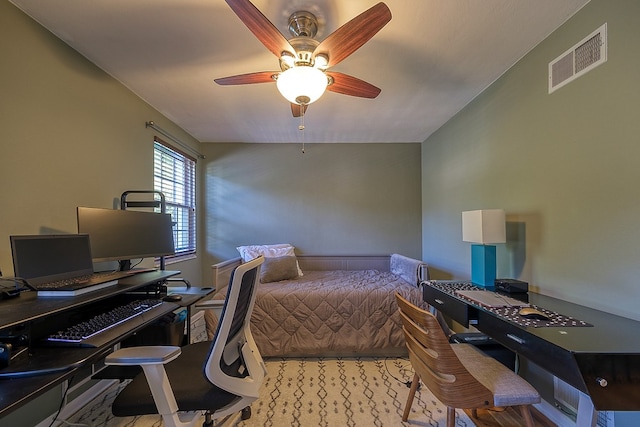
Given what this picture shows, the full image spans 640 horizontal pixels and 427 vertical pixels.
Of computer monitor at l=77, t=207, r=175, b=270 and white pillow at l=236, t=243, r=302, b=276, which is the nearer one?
computer monitor at l=77, t=207, r=175, b=270

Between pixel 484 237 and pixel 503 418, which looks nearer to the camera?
pixel 503 418

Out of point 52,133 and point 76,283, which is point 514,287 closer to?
point 76,283

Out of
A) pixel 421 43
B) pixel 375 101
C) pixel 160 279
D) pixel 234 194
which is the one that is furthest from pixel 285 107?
pixel 160 279

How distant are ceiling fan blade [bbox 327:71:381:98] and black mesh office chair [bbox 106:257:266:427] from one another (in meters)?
1.22

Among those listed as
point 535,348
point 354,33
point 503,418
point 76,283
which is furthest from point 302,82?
point 503,418

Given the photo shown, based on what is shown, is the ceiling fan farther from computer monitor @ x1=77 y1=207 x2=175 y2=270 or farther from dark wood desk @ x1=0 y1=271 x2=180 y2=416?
dark wood desk @ x1=0 y1=271 x2=180 y2=416

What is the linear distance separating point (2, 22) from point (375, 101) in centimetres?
245

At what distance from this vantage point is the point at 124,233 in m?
1.88

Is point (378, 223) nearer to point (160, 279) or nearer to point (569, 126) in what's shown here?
point (569, 126)

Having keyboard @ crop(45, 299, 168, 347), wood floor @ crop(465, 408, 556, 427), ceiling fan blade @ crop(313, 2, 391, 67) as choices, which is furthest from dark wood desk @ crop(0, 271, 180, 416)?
wood floor @ crop(465, 408, 556, 427)

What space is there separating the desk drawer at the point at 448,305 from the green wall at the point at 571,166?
59 centimetres

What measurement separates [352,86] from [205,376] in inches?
70.0

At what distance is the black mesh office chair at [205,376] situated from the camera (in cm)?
104

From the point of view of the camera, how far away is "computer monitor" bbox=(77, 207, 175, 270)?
5.55 ft
